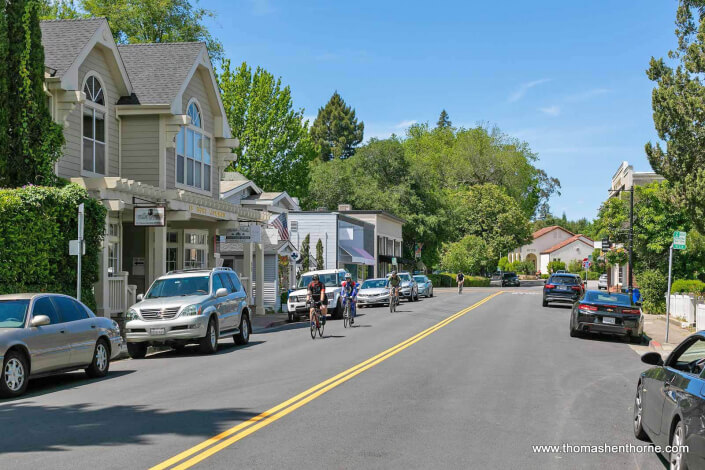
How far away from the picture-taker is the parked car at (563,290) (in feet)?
127

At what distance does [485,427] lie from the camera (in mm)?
8969

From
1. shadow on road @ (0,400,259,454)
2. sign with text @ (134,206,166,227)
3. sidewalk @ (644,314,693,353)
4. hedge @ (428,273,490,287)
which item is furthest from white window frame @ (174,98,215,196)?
A: hedge @ (428,273,490,287)

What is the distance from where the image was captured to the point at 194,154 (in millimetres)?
28141

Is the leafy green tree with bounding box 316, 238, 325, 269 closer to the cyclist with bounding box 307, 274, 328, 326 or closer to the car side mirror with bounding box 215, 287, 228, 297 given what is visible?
the cyclist with bounding box 307, 274, 328, 326

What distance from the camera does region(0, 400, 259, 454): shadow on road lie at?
26.8 feet

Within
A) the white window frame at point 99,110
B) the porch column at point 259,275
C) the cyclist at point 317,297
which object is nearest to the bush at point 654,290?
the porch column at point 259,275

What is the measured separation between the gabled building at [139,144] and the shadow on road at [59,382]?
6.11 meters

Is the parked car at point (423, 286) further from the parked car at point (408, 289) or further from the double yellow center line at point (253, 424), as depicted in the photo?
the double yellow center line at point (253, 424)

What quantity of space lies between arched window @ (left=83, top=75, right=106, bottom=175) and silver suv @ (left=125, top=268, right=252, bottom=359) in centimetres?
614

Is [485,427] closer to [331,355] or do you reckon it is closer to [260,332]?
[331,355]

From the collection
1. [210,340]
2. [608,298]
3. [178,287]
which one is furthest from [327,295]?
[210,340]

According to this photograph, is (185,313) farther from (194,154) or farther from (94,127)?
(194,154)

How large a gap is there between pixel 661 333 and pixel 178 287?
15086 mm

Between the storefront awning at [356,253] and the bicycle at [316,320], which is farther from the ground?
the storefront awning at [356,253]
